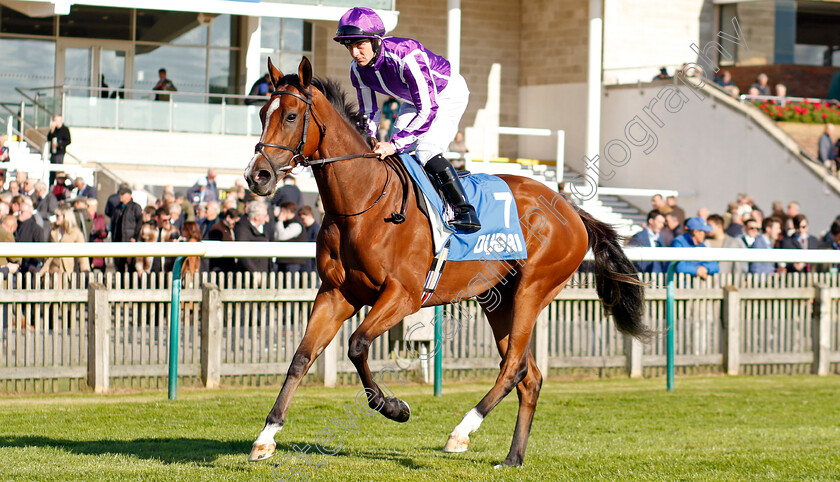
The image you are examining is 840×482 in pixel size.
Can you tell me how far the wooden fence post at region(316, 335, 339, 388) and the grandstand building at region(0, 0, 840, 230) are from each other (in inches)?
346

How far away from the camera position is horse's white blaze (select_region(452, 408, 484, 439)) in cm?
533

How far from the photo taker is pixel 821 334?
10.5m

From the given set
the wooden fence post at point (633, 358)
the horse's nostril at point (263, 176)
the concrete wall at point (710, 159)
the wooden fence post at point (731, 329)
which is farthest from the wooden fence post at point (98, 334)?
the concrete wall at point (710, 159)

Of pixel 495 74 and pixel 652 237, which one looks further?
pixel 495 74

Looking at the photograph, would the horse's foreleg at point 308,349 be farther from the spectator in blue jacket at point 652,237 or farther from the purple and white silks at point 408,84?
the spectator in blue jacket at point 652,237

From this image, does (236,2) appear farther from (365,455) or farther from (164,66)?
(365,455)

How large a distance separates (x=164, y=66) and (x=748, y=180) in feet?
38.2

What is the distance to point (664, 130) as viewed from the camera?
21609 millimetres

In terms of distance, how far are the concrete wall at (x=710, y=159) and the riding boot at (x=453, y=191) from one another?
1372cm

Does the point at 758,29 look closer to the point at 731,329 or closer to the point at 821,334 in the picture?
the point at 821,334

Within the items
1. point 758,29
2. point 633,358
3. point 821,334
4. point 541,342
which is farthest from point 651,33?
point 541,342

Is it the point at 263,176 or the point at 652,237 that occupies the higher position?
the point at 263,176

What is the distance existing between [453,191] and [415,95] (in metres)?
0.55

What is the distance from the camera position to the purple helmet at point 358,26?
5.11 meters
